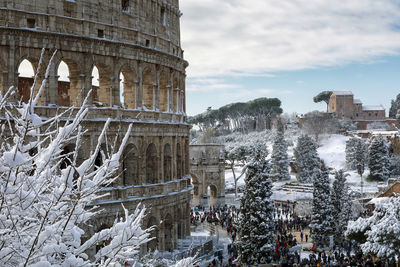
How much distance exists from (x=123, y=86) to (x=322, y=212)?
50.1ft

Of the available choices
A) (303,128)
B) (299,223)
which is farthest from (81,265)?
(303,128)

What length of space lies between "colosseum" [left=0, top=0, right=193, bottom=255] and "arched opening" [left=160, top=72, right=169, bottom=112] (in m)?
0.06

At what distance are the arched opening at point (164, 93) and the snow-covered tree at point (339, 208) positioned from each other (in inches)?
538

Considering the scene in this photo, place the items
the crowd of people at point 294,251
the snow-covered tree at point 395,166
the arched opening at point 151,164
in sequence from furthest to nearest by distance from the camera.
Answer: the snow-covered tree at point 395,166
the arched opening at point 151,164
the crowd of people at point 294,251

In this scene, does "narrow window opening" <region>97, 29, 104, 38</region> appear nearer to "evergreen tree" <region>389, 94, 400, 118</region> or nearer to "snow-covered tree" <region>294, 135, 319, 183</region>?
"snow-covered tree" <region>294, 135, 319, 183</region>

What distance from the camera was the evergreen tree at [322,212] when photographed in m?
27.7

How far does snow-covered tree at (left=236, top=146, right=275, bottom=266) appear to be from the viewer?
74.2 ft

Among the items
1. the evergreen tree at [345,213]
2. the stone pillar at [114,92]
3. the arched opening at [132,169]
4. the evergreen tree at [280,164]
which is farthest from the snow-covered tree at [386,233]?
the evergreen tree at [280,164]

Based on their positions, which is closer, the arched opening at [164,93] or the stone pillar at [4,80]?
the stone pillar at [4,80]

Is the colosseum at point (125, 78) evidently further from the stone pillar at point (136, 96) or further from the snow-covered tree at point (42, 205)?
the snow-covered tree at point (42, 205)

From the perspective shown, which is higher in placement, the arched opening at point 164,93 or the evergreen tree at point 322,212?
the arched opening at point 164,93

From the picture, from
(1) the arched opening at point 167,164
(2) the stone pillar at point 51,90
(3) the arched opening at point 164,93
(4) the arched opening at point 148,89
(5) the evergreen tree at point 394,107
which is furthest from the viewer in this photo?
(5) the evergreen tree at point 394,107

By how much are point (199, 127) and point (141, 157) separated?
77138 millimetres

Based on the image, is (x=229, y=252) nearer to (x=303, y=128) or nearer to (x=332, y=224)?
(x=332, y=224)
